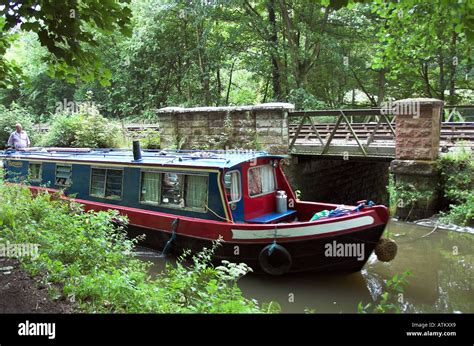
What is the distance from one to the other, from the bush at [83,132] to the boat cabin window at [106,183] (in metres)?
6.11

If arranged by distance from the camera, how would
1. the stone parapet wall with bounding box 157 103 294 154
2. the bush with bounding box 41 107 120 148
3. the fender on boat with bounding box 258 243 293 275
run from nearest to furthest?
the fender on boat with bounding box 258 243 293 275
the stone parapet wall with bounding box 157 103 294 154
the bush with bounding box 41 107 120 148

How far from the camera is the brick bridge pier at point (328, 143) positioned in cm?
917

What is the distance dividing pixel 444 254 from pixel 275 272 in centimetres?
358

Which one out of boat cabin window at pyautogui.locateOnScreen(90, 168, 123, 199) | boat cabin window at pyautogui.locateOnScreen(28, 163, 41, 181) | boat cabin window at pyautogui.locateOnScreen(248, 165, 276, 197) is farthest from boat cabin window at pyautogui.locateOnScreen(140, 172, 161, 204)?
boat cabin window at pyautogui.locateOnScreen(28, 163, 41, 181)

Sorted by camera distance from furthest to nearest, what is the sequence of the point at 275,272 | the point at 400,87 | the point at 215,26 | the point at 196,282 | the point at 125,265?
the point at 400,87, the point at 215,26, the point at 275,272, the point at 125,265, the point at 196,282

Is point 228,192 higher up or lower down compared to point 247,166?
lower down

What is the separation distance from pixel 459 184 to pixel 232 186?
17.9 ft

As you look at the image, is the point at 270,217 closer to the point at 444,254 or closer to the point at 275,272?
the point at 275,272

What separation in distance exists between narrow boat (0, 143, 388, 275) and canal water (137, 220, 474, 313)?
264 millimetres

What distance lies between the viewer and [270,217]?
303 inches

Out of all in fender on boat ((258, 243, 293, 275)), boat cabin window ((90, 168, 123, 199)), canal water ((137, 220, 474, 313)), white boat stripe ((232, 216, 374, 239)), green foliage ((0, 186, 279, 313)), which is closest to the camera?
green foliage ((0, 186, 279, 313))

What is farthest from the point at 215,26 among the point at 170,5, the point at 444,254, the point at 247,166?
the point at 444,254

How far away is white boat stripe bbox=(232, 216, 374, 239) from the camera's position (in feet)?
20.6

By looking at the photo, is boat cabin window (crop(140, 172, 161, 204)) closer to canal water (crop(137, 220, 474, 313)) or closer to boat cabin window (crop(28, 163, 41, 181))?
canal water (crop(137, 220, 474, 313))
